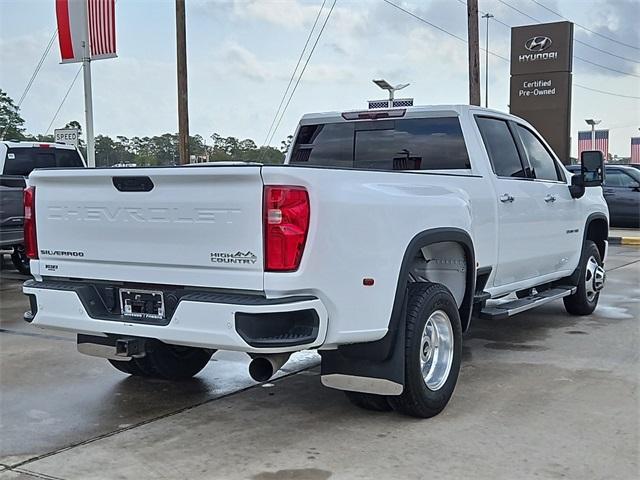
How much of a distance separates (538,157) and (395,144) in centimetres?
160

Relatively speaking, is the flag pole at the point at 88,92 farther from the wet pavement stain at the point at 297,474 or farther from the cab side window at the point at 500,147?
the wet pavement stain at the point at 297,474

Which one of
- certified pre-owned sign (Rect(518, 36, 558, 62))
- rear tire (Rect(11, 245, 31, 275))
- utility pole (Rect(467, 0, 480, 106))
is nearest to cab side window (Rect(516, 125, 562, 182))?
rear tire (Rect(11, 245, 31, 275))

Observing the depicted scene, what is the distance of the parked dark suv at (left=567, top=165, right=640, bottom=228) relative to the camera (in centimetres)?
1848

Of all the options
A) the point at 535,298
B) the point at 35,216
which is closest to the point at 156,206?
the point at 35,216

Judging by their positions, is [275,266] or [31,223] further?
[31,223]

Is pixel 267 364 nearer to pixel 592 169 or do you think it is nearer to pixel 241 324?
pixel 241 324

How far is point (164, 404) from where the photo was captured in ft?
17.6

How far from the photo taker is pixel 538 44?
76.6 feet

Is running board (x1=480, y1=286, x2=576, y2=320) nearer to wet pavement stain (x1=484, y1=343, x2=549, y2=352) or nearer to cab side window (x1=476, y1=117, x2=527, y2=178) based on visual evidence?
wet pavement stain (x1=484, y1=343, x2=549, y2=352)

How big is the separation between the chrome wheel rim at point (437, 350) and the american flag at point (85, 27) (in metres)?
11.7

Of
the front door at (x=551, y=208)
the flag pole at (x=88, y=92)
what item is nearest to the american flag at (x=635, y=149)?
the flag pole at (x=88, y=92)

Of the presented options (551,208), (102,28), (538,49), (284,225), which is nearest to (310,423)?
(284,225)

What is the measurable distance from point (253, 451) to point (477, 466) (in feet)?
4.05

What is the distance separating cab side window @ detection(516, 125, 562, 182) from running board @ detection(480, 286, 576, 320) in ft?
3.48
